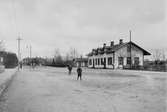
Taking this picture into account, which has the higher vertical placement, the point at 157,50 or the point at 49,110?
the point at 157,50

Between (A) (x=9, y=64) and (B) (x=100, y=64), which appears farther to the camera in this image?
(A) (x=9, y=64)

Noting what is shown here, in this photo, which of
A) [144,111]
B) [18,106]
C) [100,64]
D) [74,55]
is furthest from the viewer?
[74,55]

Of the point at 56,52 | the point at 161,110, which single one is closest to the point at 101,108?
the point at 161,110

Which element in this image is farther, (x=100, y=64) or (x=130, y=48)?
(x=100, y=64)

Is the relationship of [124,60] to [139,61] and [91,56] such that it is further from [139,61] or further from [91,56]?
[91,56]

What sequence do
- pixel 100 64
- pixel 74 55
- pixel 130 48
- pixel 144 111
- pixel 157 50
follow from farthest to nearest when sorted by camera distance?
pixel 74 55 → pixel 157 50 → pixel 100 64 → pixel 130 48 → pixel 144 111

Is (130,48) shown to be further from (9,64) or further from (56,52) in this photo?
(56,52)

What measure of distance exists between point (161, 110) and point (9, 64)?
199ft

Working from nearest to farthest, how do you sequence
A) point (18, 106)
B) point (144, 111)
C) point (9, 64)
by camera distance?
point (144, 111)
point (18, 106)
point (9, 64)

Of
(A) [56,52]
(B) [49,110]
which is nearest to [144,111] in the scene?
(B) [49,110]

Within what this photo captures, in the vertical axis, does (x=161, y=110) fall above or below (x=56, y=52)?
below

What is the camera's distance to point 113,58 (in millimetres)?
49844

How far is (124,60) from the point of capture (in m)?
50.3

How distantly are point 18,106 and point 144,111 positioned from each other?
4.02m
